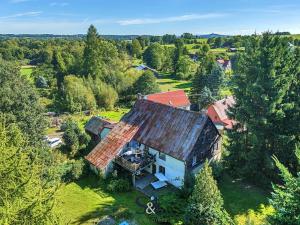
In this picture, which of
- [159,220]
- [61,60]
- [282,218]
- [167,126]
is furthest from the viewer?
[61,60]

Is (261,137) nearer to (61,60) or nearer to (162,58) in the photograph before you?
(61,60)

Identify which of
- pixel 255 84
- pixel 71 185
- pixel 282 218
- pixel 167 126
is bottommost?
pixel 71 185

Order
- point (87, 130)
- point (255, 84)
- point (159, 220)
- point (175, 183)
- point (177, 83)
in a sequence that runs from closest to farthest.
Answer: point (159, 220), point (255, 84), point (175, 183), point (87, 130), point (177, 83)

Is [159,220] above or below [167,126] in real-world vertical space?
below

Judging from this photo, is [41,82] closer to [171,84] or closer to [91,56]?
[91,56]

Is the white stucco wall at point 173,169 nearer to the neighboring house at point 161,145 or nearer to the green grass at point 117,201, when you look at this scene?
the neighboring house at point 161,145

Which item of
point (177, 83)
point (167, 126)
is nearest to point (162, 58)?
point (177, 83)

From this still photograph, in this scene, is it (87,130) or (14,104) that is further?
(87,130)
